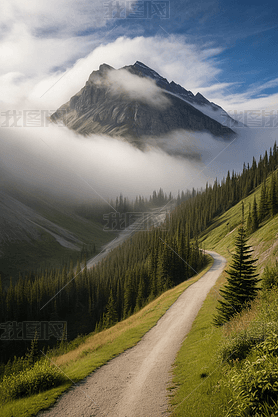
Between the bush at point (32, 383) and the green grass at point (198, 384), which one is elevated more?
the green grass at point (198, 384)

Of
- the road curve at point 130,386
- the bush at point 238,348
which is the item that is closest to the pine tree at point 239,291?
the road curve at point 130,386

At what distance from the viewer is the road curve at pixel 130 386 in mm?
9805

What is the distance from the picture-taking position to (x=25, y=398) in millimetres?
11047

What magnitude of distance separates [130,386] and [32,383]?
5.17 metres

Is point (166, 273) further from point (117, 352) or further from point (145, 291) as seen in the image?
point (117, 352)

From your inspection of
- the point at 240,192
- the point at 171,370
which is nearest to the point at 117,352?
the point at 171,370

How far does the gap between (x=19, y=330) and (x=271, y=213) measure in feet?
380

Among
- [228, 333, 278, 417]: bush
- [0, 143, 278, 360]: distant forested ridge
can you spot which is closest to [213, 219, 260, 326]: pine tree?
[228, 333, 278, 417]: bush

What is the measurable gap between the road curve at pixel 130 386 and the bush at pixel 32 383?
135 centimetres

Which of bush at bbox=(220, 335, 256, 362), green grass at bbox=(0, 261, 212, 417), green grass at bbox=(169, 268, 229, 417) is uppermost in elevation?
bush at bbox=(220, 335, 256, 362)

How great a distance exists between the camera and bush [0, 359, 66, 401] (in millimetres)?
11484

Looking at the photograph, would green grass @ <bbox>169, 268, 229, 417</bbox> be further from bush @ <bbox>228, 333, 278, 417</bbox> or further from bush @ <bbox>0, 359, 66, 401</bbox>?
bush @ <bbox>0, 359, 66, 401</bbox>

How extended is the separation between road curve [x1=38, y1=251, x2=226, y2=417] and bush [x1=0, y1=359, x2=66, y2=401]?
4.44ft

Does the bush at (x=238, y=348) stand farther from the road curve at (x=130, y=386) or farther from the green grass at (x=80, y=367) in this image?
the green grass at (x=80, y=367)
